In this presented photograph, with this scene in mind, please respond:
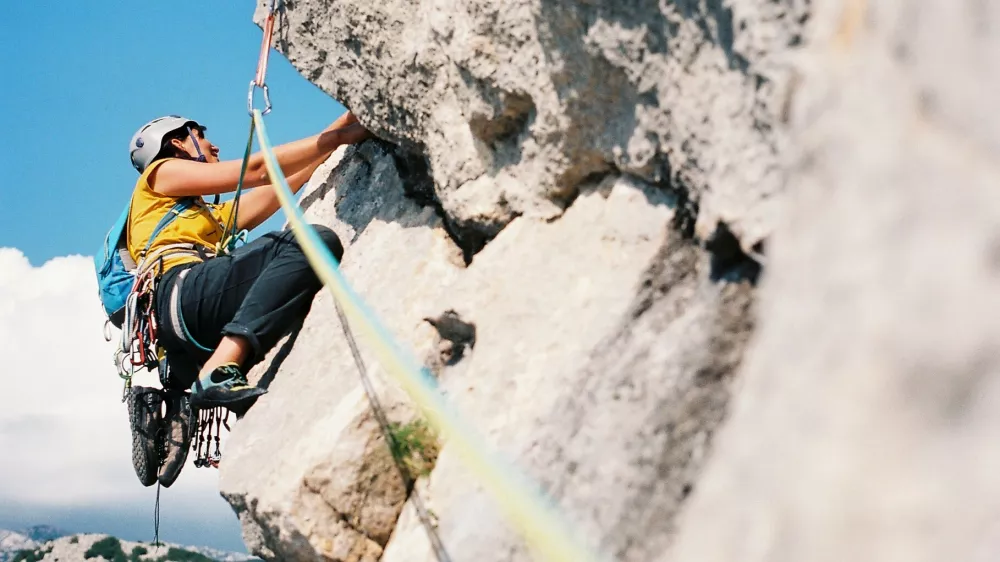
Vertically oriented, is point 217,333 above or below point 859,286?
above

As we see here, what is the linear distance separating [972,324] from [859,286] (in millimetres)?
231

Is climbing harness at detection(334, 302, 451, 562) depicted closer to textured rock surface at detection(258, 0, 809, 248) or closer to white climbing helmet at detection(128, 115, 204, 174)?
textured rock surface at detection(258, 0, 809, 248)

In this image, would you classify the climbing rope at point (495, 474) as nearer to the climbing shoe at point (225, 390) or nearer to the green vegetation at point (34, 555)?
the climbing shoe at point (225, 390)

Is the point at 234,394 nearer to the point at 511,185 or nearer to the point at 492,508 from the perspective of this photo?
the point at 511,185

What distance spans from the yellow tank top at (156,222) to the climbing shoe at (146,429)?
783 mm

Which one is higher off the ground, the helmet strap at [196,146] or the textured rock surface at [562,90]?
the helmet strap at [196,146]

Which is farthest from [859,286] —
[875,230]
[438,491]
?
[438,491]

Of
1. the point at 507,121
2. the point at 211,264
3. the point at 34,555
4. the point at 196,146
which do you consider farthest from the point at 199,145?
the point at 34,555

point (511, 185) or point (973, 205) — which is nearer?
point (973, 205)

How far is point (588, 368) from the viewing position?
9.69 feet

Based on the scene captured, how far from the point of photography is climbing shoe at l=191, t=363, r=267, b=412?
183 inches

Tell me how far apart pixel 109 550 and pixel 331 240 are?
796 inches

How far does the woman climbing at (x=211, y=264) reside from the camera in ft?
15.9

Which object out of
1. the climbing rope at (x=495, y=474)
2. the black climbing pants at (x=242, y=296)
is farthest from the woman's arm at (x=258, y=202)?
the climbing rope at (x=495, y=474)
